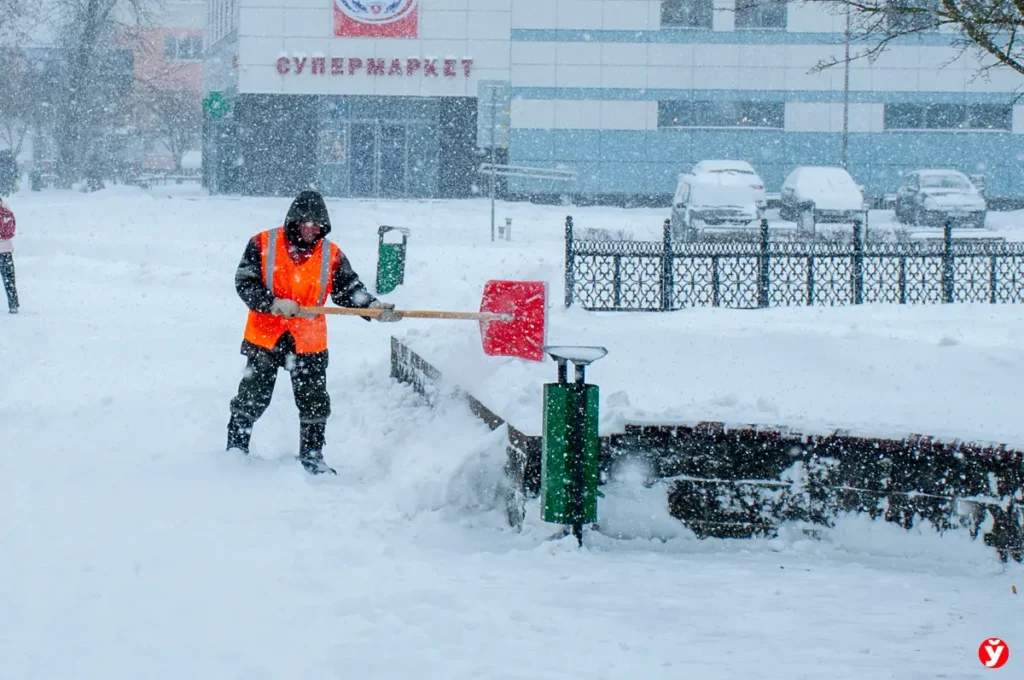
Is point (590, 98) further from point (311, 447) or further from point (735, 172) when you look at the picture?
point (311, 447)

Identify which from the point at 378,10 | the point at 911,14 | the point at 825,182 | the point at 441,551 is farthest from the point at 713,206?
the point at 441,551

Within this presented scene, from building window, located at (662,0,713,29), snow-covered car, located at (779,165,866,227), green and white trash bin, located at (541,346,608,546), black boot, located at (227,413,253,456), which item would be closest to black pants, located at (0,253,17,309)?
black boot, located at (227,413,253,456)

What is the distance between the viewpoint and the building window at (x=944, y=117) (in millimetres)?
37594

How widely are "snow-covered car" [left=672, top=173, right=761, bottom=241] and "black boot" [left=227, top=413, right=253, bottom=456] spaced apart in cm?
1779

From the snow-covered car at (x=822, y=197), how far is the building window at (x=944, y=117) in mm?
9145

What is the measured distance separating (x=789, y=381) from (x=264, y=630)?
384 centimetres

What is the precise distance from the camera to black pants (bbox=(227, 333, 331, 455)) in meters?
6.55

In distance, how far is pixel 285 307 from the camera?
6.17 m

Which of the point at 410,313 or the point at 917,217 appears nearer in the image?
the point at 410,313

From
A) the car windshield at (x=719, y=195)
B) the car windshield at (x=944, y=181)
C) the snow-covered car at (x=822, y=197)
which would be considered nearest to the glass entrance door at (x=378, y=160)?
the snow-covered car at (x=822, y=197)

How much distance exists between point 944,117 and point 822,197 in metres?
12.2

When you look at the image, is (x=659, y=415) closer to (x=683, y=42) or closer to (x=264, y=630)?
(x=264, y=630)

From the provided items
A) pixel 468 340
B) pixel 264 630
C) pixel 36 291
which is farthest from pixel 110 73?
pixel 264 630

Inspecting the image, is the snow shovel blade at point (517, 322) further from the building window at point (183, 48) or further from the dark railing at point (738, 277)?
the building window at point (183, 48)
